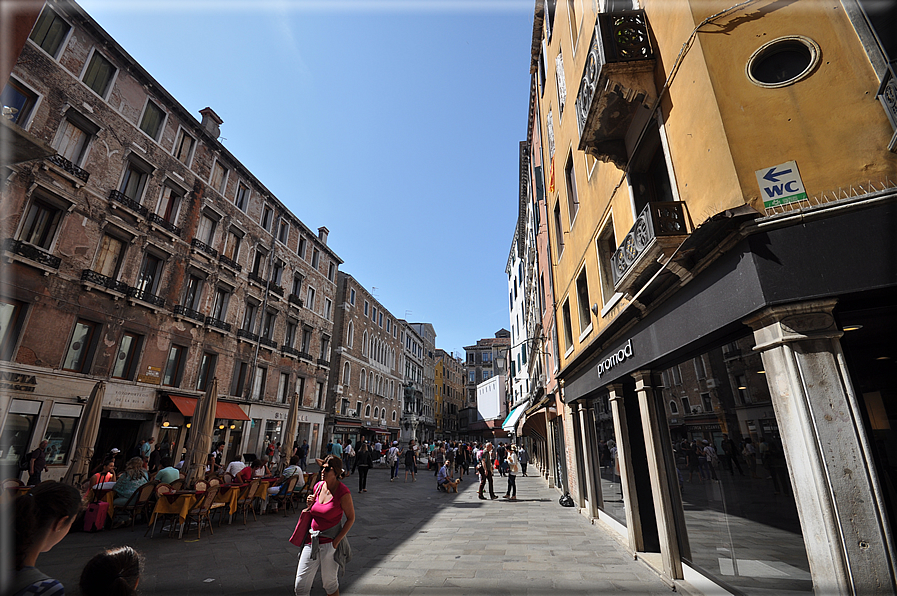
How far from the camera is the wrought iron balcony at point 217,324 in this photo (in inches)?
773

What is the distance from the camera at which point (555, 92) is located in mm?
12102

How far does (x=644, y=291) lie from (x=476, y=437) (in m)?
63.0

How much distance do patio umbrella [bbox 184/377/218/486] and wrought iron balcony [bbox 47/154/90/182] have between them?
8965 millimetres

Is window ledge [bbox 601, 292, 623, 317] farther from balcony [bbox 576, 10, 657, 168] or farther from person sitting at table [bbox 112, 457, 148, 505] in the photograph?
person sitting at table [bbox 112, 457, 148, 505]

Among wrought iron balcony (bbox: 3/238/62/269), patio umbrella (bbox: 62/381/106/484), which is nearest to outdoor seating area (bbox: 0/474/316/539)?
patio umbrella (bbox: 62/381/106/484)

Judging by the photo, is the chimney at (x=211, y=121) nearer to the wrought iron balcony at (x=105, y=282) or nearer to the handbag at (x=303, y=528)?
the wrought iron balcony at (x=105, y=282)

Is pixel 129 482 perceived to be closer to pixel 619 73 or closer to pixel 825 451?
pixel 825 451

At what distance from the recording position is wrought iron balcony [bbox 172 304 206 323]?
699 inches

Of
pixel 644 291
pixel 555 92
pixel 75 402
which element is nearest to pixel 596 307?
pixel 644 291

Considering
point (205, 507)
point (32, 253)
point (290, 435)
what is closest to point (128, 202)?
point (32, 253)

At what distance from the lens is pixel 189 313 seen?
18.5 meters

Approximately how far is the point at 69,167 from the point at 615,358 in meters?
17.5

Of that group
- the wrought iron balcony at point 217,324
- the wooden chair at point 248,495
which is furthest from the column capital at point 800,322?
the wrought iron balcony at point 217,324

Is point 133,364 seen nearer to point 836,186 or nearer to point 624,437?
point 624,437
